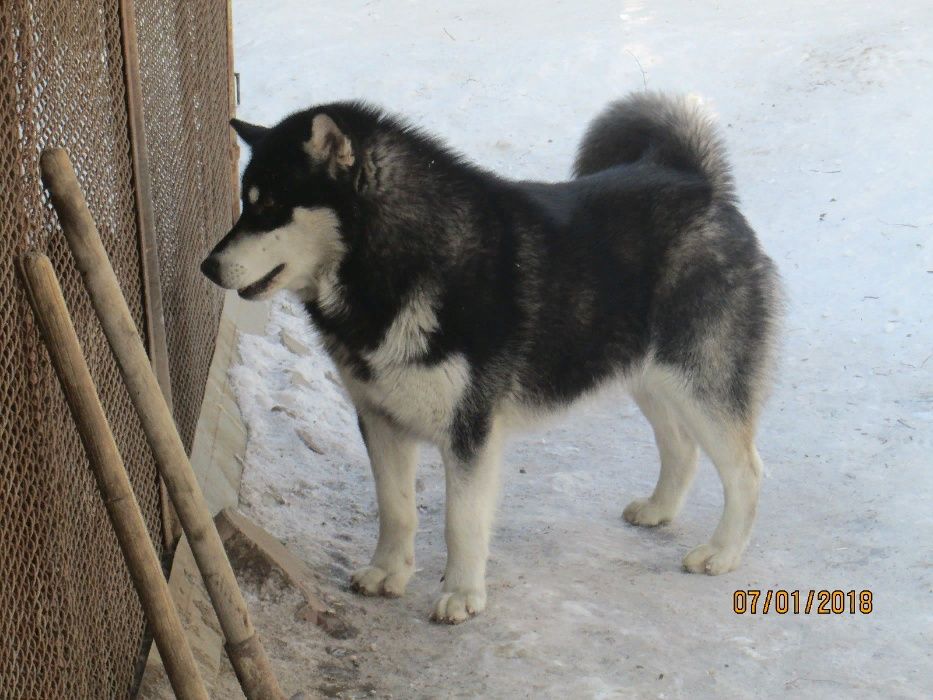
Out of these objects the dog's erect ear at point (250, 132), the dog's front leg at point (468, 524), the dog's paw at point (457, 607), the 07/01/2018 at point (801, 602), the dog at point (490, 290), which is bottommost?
the 07/01/2018 at point (801, 602)

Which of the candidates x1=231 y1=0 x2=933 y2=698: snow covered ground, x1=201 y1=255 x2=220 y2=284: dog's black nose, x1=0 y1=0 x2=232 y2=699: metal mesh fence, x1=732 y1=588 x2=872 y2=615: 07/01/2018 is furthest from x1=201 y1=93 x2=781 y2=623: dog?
x1=0 y1=0 x2=232 y2=699: metal mesh fence

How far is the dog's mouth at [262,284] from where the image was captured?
3.50m

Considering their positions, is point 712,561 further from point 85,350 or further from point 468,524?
point 85,350

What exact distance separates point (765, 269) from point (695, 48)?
6.97 meters

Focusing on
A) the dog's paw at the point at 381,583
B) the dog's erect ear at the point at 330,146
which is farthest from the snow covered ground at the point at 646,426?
the dog's erect ear at the point at 330,146

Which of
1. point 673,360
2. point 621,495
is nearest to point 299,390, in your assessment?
point 621,495

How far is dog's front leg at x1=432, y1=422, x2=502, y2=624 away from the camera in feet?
12.6

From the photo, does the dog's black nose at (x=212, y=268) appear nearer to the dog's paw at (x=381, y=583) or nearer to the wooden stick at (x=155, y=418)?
the wooden stick at (x=155, y=418)

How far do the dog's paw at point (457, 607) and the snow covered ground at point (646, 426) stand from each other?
54 millimetres

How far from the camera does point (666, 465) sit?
484cm

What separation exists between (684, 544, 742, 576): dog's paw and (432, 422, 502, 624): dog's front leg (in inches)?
38.1

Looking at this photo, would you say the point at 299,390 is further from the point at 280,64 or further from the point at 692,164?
the point at 280,64

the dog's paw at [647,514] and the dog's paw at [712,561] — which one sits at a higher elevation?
the dog's paw at [712,561]

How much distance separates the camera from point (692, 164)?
4449mm
